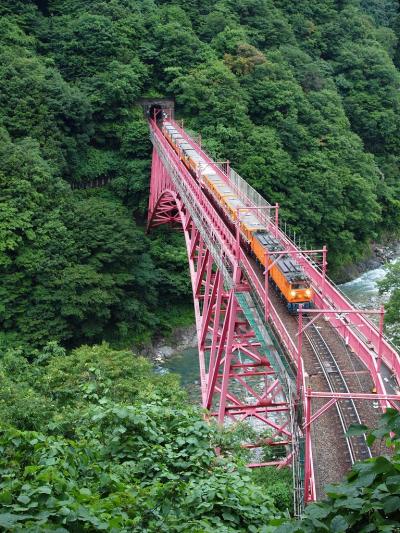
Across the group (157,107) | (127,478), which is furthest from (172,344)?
(127,478)

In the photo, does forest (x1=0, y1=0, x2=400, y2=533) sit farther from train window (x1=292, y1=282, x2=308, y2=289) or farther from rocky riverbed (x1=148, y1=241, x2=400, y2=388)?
train window (x1=292, y1=282, x2=308, y2=289)

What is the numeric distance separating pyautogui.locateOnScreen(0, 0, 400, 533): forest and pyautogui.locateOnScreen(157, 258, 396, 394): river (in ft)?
5.03

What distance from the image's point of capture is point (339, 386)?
15.4 meters

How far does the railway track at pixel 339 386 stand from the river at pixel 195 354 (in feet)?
42.5

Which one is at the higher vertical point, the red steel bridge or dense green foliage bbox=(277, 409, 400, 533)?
dense green foliage bbox=(277, 409, 400, 533)

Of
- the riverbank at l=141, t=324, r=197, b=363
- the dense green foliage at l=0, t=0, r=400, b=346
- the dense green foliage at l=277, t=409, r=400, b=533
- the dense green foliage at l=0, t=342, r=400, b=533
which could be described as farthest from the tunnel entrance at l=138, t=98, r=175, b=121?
the dense green foliage at l=277, t=409, r=400, b=533

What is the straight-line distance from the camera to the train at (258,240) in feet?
59.0

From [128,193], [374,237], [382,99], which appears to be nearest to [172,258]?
[128,193]

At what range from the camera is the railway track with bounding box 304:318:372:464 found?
13.3 metres

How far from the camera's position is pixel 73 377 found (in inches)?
808

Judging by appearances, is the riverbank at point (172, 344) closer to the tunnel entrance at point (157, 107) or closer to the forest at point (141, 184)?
the forest at point (141, 184)

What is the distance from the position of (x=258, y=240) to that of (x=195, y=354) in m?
16.2

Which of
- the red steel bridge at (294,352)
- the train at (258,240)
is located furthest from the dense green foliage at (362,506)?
the train at (258,240)

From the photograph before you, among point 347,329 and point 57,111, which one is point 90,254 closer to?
point 57,111
